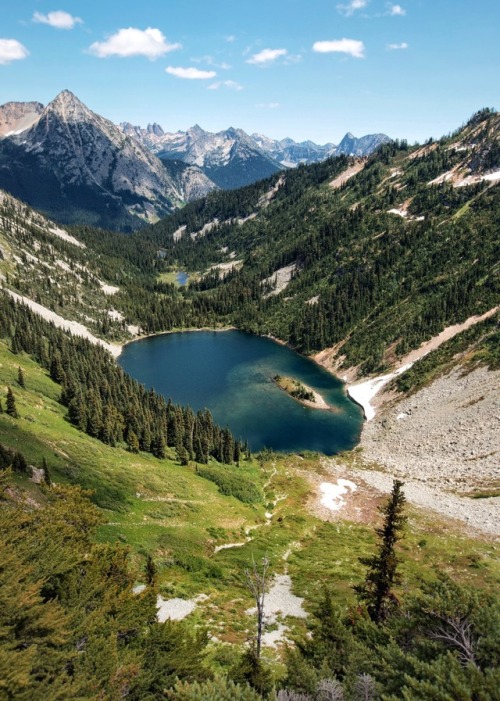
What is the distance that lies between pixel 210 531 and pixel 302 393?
73.6 m

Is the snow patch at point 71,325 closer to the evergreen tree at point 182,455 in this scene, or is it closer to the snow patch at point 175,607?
the evergreen tree at point 182,455

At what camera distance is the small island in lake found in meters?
120

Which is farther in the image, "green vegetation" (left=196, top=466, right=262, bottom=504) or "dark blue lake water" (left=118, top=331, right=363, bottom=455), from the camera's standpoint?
"dark blue lake water" (left=118, top=331, right=363, bottom=455)

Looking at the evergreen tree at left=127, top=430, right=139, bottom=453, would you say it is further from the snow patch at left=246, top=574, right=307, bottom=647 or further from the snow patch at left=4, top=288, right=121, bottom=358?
the snow patch at left=4, top=288, right=121, bottom=358

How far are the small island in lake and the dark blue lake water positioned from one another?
6.03ft

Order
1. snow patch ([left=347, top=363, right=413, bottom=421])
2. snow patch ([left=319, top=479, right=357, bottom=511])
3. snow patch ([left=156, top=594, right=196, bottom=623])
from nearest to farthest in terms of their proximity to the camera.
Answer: snow patch ([left=156, top=594, right=196, bottom=623]) < snow patch ([left=319, top=479, right=357, bottom=511]) < snow patch ([left=347, top=363, right=413, bottom=421])

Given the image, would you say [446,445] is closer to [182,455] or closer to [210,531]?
[182,455]

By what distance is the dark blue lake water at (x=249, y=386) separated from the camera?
339ft

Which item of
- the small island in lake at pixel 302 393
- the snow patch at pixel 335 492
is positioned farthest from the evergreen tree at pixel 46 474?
the small island in lake at pixel 302 393

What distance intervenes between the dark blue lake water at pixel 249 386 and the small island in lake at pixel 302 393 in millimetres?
1838

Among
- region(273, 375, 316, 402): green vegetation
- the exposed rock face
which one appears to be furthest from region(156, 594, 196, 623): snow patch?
region(273, 375, 316, 402): green vegetation

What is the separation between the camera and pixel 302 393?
122 m

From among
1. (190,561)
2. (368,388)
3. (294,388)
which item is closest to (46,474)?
(190,561)

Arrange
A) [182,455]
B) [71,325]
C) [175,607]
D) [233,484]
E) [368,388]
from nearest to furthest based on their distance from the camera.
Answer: [175,607] → [233,484] → [182,455] → [368,388] → [71,325]
